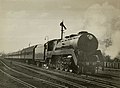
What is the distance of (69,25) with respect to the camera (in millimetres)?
2029

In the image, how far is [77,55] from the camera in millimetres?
2293

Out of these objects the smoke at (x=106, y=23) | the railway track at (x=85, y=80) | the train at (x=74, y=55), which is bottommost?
the railway track at (x=85, y=80)

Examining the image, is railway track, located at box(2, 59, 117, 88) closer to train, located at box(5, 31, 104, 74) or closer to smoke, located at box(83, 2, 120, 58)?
train, located at box(5, 31, 104, 74)

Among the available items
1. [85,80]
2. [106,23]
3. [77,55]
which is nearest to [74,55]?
[77,55]

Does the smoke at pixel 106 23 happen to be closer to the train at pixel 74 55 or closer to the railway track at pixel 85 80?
the train at pixel 74 55

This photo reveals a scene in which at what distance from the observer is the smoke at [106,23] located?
2055 mm

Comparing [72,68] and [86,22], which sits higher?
[86,22]

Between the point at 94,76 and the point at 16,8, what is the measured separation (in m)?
0.86

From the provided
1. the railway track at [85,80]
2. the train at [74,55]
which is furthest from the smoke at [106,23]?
the railway track at [85,80]

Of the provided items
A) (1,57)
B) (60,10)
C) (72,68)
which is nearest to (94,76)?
(72,68)

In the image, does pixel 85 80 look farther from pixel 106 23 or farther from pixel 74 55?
pixel 106 23

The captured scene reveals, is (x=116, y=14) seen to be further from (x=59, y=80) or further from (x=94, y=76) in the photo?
(x=59, y=80)

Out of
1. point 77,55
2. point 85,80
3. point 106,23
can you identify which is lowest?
point 85,80

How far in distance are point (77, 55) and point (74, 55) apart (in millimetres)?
40
